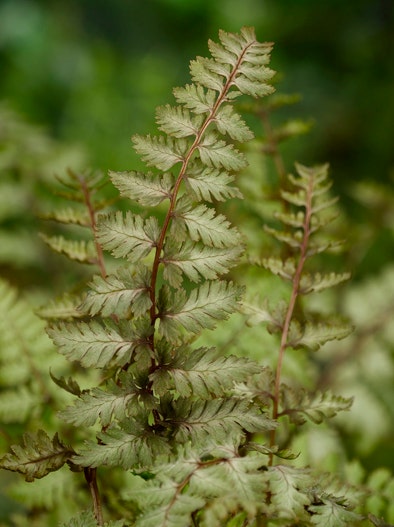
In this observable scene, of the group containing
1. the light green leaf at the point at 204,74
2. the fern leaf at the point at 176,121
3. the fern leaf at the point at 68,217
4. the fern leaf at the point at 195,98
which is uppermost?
the light green leaf at the point at 204,74

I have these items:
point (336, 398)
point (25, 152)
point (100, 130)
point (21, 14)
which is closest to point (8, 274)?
point (25, 152)

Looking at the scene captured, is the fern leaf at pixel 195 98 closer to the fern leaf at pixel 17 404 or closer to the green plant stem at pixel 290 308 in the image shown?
the green plant stem at pixel 290 308

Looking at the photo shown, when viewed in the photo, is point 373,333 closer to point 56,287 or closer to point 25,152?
point 56,287

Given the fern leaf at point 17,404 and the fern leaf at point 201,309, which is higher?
the fern leaf at point 201,309

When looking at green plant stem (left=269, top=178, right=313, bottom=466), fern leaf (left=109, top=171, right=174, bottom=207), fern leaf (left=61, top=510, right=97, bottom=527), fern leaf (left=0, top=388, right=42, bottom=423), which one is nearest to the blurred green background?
fern leaf (left=0, top=388, right=42, bottom=423)

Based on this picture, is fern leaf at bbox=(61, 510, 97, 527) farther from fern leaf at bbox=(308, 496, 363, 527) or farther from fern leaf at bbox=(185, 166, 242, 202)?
fern leaf at bbox=(185, 166, 242, 202)

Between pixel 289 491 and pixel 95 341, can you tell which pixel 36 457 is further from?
pixel 289 491

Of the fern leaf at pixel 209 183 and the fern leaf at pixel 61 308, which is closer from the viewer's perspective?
the fern leaf at pixel 209 183

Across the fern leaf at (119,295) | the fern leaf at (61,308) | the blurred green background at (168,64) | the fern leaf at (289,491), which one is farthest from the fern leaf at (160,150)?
the blurred green background at (168,64)
